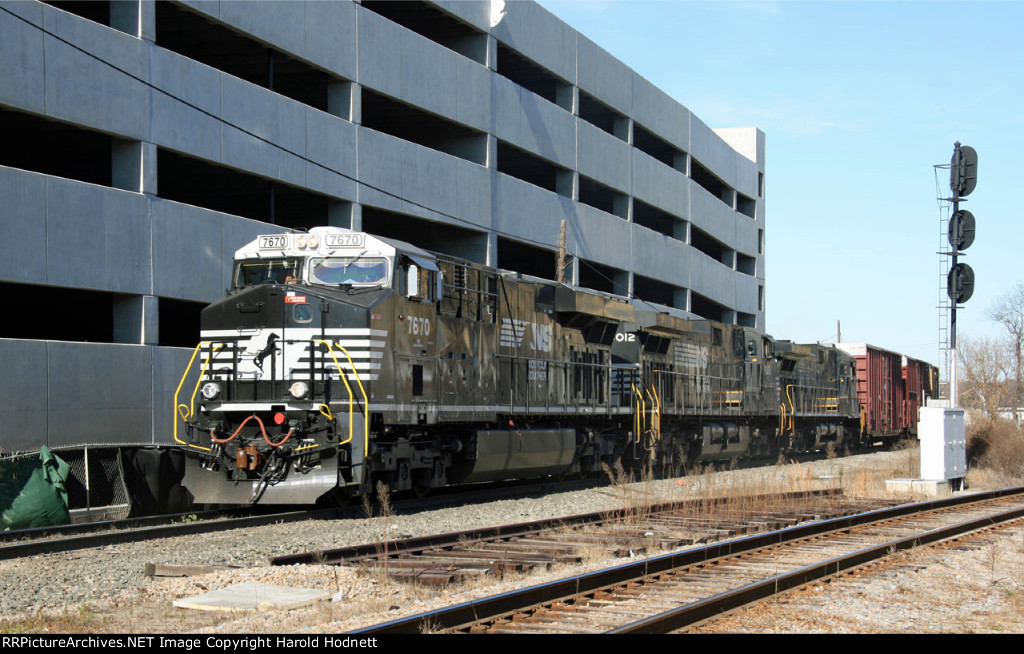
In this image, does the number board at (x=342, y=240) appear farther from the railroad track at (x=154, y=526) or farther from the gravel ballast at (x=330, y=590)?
the gravel ballast at (x=330, y=590)

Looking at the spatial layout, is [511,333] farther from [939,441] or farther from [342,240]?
[939,441]

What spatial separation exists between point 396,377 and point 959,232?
13.9 m

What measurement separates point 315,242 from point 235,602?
7.42 m

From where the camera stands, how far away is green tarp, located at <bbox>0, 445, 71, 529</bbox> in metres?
13.5

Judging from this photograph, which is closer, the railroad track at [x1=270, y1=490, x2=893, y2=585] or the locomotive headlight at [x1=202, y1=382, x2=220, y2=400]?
the railroad track at [x1=270, y1=490, x2=893, y2=585]

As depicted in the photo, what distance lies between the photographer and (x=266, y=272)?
585 inches

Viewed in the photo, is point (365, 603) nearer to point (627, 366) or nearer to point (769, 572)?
point (769, 572)

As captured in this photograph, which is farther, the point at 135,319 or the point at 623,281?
the point at 623,281

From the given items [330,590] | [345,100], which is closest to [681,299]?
[345,100]

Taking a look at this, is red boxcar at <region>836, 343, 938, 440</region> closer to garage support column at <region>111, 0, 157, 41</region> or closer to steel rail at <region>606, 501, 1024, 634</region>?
steel rail at <region>606, 501, 1024, 634</region>

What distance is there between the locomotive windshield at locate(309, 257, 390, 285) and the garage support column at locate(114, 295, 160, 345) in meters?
7.47

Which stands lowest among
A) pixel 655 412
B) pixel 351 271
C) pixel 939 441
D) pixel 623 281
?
pixel 939 441

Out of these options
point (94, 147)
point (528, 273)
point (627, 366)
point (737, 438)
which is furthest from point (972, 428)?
point (94, 147)

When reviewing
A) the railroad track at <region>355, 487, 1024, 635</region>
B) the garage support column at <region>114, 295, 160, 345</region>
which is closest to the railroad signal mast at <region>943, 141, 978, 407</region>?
the railroad track at <region>355, 487, 1024, 635</region>
